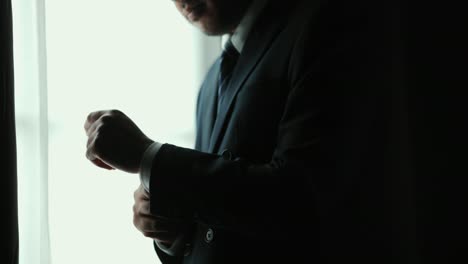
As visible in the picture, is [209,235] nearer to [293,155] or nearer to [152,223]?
[152,223]

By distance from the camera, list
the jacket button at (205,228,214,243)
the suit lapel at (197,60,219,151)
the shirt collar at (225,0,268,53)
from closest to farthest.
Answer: the jacket button at (205,228,214,243)
the shirt collar at (225,0,268,53)
the suit lapel at (197,60,219,151)

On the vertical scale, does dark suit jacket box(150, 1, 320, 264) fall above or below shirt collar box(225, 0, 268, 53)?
below

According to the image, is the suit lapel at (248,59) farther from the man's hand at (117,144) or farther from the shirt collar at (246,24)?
the man's hand at (117,144)

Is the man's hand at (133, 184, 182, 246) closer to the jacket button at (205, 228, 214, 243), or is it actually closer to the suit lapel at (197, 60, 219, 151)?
the jacket button at (205, 228, 214, 243)

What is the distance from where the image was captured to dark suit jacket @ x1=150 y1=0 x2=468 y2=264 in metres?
0.79

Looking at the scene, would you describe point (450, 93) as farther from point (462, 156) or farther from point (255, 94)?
point (255, 94)

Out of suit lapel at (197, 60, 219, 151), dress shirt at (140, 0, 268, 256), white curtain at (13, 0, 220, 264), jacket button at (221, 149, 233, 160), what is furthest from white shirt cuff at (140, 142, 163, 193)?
white curtain at (13, 0, 220, 264)

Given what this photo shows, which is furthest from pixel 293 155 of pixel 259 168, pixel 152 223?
pixel 152 223

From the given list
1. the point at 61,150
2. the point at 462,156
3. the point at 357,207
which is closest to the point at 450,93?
the point at 462,156

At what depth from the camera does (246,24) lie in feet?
3.58

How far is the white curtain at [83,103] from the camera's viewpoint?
4.03 feet

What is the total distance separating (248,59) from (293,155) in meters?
0.27

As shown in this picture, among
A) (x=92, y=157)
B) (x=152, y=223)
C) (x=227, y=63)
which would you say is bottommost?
(x=152, y=223)

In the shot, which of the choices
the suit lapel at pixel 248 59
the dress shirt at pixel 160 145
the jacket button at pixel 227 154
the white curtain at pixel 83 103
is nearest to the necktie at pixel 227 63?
the dress shirt at pixel 160 145
